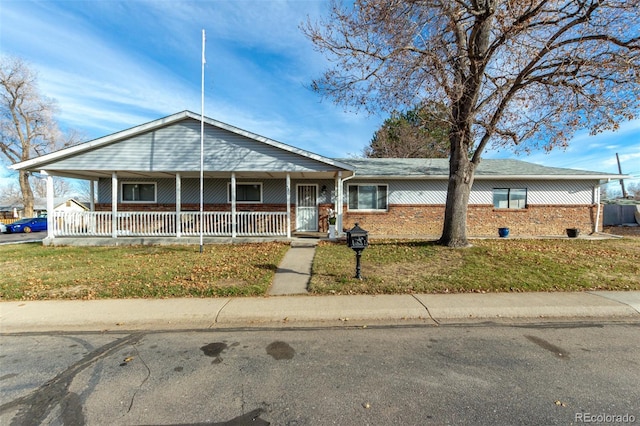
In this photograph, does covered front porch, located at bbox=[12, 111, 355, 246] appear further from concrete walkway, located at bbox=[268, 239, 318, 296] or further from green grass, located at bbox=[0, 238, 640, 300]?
concrete walkway, located at bbox=[268, 239, 318, 296]

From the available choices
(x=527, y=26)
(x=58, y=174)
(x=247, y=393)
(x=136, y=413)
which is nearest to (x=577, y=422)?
(x=247, y=393)

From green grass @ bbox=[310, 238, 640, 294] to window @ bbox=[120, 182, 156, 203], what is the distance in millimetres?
10179

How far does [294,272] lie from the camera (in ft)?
24.8

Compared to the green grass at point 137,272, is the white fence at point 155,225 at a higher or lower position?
higher

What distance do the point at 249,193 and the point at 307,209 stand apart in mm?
3034

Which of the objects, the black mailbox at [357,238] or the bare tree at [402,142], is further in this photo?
the bare tree at [402,142]

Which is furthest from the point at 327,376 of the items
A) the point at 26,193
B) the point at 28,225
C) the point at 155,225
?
the point at 26,193

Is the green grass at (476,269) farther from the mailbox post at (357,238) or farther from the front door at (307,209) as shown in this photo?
the front door at (307,209)

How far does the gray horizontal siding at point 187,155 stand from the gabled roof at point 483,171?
416 cm

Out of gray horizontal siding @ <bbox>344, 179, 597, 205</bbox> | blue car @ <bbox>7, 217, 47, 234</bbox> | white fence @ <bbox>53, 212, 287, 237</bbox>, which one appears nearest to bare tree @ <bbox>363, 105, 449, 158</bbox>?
gray horizontal siding @ <bbox>344, 179, 597, 205</bbox>

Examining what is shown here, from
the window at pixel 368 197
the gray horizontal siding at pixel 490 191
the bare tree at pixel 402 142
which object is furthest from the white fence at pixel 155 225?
the bare tree at pixel 402 142

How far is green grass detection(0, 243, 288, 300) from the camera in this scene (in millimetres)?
6090

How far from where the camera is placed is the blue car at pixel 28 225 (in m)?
26.7

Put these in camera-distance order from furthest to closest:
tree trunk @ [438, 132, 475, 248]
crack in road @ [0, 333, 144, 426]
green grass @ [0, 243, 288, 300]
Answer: tree trunk @ [438, 132, 475, 248], green grass @ [0, 243, 288, 300], crack in road @ [0, 333, 144, 426]
